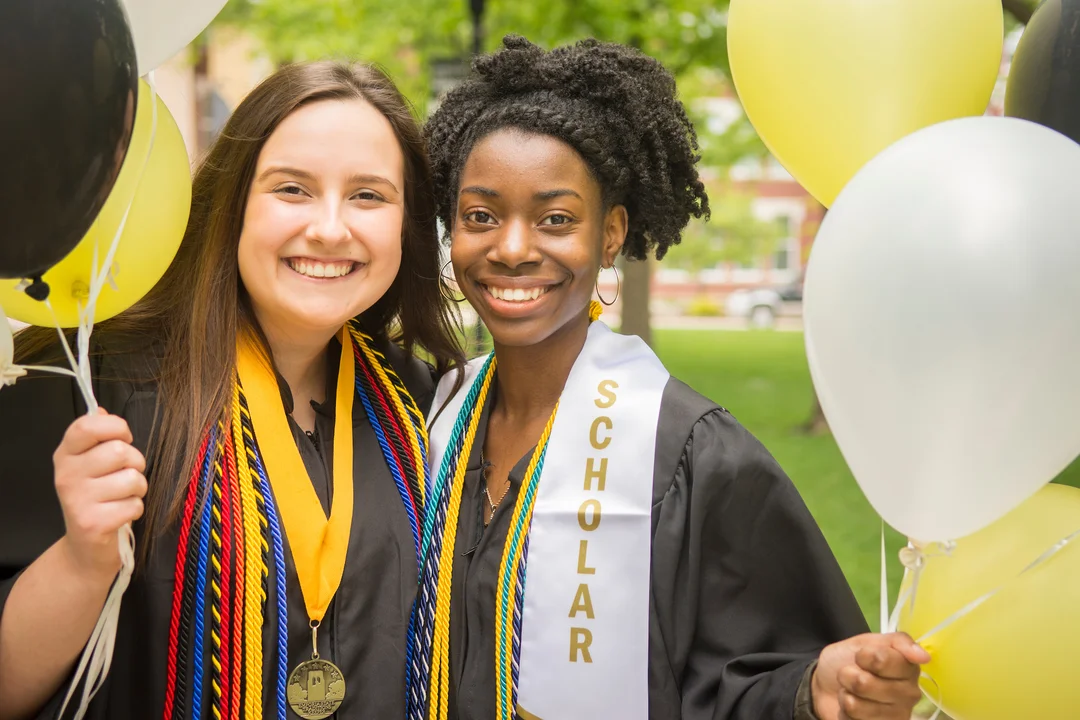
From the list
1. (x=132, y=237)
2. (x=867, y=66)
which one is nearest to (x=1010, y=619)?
(x=867, y=66)

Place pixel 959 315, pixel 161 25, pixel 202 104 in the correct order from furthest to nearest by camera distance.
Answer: pixel 202 104 → pixel 161 25 → pixel 959 315

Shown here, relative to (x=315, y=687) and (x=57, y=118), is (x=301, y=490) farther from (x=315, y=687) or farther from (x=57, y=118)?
(x=57, y=118)

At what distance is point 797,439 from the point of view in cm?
852

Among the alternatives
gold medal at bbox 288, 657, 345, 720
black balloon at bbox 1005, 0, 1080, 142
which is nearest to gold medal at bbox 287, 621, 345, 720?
gold medal at bbox 288, 657, 345, 720

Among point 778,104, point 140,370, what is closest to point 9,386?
point 140,370

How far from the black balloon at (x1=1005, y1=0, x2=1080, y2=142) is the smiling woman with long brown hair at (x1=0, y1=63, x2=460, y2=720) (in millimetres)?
1274

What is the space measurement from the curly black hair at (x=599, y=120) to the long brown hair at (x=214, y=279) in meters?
0.12

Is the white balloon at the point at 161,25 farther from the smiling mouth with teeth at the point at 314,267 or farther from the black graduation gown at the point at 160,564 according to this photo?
the black graduation gown at the point at 160,564

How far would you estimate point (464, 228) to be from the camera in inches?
89.7

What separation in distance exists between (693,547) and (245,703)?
916mm

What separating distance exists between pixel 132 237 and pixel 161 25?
0.38m

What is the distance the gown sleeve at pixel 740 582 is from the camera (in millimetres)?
1978

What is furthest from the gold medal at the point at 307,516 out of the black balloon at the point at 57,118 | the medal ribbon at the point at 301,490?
the black balloon at the point at 57,118

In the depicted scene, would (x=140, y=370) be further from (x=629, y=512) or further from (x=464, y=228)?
(x=629, y=512)
